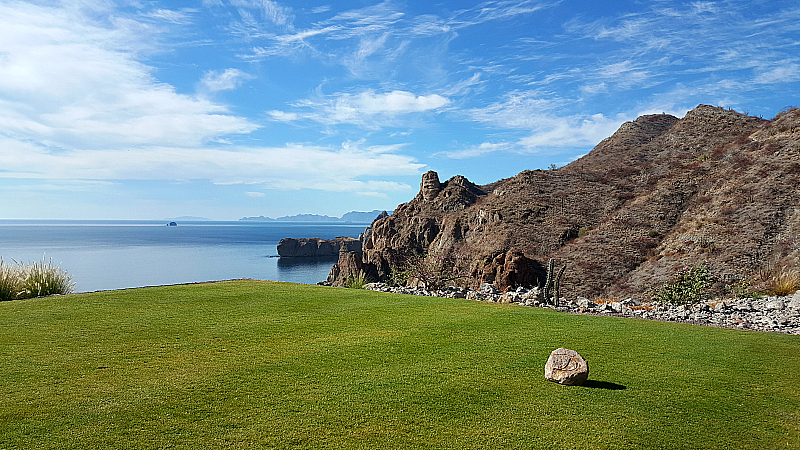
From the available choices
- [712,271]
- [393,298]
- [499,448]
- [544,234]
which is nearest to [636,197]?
[544,234]

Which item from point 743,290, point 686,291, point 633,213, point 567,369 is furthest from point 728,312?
point 633,213

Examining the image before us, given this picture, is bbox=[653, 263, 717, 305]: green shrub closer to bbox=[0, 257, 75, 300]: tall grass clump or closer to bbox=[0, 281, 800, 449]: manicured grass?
bbox=[0, 281, 800, 449]: manicured grass

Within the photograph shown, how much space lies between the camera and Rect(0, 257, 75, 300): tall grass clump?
35.3ft

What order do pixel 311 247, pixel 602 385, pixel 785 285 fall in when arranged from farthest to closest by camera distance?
1. pixel 311 247
2. pixel 785 285
3. pixel 602 385

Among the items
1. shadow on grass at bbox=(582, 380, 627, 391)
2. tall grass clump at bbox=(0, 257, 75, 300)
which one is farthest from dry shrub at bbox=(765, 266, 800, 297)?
tall grass clump at bbox=(0, 257, 75, 300)

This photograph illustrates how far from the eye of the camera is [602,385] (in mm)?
4848

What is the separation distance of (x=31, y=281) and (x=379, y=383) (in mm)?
10507

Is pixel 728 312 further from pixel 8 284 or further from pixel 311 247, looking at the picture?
pixel 311 247

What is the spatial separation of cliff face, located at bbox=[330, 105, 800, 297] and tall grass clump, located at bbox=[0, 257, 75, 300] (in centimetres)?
1409

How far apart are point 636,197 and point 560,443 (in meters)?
29.5

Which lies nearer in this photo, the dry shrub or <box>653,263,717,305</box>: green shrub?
the dry shrub

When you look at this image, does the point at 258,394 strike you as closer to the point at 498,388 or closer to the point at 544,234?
the point at 498,388

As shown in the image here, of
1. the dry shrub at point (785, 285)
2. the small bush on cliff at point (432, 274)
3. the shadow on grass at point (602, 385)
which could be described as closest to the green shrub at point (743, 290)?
the dry shrub at point (785, 285)

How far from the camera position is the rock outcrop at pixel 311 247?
8706cm
